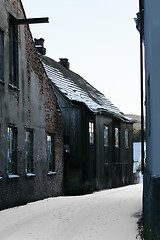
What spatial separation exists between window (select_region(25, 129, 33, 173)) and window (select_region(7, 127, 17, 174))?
123 cm

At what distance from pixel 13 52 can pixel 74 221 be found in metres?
6.65

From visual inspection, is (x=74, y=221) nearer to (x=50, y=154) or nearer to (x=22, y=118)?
(x=22, y=118)

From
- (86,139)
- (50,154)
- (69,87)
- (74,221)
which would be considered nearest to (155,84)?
(74,221)

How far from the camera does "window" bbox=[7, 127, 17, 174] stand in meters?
14.9

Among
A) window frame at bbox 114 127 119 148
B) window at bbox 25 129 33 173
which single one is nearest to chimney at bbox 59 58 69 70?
window frame at bbox 114 127 119 148

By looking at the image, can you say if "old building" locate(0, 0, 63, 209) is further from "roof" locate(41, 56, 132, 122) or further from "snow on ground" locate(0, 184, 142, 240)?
"roof" locate(41, 56, 132, 122)

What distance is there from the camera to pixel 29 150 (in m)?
16.9

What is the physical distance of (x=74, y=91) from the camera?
2536 centimetres

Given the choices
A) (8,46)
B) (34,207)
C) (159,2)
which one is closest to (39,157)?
(34,207)

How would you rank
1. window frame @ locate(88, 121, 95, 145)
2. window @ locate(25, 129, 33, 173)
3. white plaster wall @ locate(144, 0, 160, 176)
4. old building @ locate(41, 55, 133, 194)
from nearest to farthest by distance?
white plaster wall @ locate(144, 0, 160, 176) → window @ locate(25, 129, 33, 173) → old building @ locate(41, 55, 133, 194) → window frame @ locate(88, 121, 95, 145)

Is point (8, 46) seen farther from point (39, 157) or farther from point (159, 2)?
point (159, 2)

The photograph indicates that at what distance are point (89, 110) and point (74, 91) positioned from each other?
2.60 meters

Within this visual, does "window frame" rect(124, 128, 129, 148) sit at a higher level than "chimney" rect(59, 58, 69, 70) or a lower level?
lower

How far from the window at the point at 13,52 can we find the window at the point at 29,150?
7.11 ft
